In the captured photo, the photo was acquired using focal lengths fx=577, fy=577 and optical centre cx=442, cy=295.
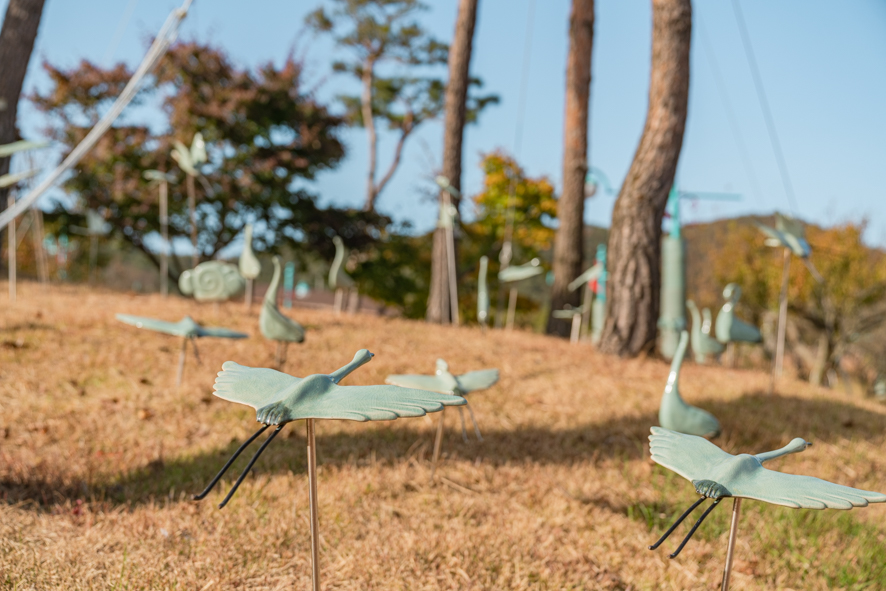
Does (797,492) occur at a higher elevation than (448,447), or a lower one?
higher

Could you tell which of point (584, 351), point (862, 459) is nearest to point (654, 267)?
point (584, 351)

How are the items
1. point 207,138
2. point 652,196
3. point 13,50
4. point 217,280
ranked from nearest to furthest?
point 217,280 < point 652,196 < point 13,50 < point 207,138

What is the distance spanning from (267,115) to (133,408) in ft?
27.9

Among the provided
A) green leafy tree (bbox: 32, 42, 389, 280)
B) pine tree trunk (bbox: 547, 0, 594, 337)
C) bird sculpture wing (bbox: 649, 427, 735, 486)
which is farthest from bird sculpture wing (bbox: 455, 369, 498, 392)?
green leafy tree (bbox: 32, 42, 389, 280)

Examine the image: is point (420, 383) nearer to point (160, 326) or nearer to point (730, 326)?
point (160, 326)

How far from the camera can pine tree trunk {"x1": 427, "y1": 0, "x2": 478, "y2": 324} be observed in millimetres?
6777

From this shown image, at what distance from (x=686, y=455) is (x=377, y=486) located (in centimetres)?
141

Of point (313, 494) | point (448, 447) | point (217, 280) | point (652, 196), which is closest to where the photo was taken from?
point (313, 494)

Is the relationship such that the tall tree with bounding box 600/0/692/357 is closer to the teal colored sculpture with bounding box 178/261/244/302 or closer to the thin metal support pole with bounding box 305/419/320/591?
the teal colored sculpture with bounding box 178/261/244/302

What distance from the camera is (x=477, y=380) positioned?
2047mm

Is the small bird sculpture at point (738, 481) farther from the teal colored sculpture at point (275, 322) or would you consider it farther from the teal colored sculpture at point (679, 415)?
the teal colored sculpture at point (275, 322)

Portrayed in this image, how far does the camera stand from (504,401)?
3.48 metres

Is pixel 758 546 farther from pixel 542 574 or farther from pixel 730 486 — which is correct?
pixel 730 486

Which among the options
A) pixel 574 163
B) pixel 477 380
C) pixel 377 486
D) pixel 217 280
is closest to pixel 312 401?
pixel 477 380
